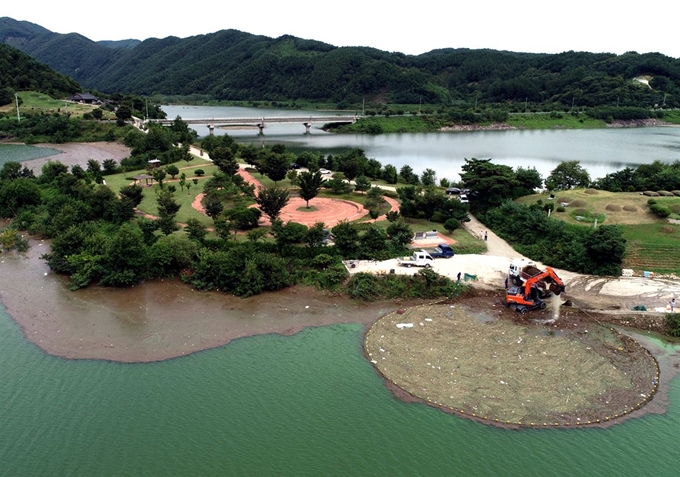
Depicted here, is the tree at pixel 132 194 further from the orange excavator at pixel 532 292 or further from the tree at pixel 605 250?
the tree at pixel 605 250

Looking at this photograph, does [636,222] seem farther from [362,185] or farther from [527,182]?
[362,185]

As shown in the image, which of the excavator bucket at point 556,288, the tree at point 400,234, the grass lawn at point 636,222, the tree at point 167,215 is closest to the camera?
the excavator bucket at point 556,288

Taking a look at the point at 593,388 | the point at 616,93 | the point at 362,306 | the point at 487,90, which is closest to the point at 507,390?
the point at 593,388

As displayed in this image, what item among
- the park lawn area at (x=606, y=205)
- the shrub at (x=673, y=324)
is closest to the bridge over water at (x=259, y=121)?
the park lawn area at (x=606, y=205)

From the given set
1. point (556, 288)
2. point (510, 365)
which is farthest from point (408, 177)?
point (510, 365)

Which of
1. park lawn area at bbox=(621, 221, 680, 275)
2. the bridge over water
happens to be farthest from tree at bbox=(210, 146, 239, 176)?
the bridge over water

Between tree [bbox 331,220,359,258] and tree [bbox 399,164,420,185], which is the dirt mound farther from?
tree [bbox 399,164,420,185]

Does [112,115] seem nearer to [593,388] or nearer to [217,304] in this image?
[217,304]
